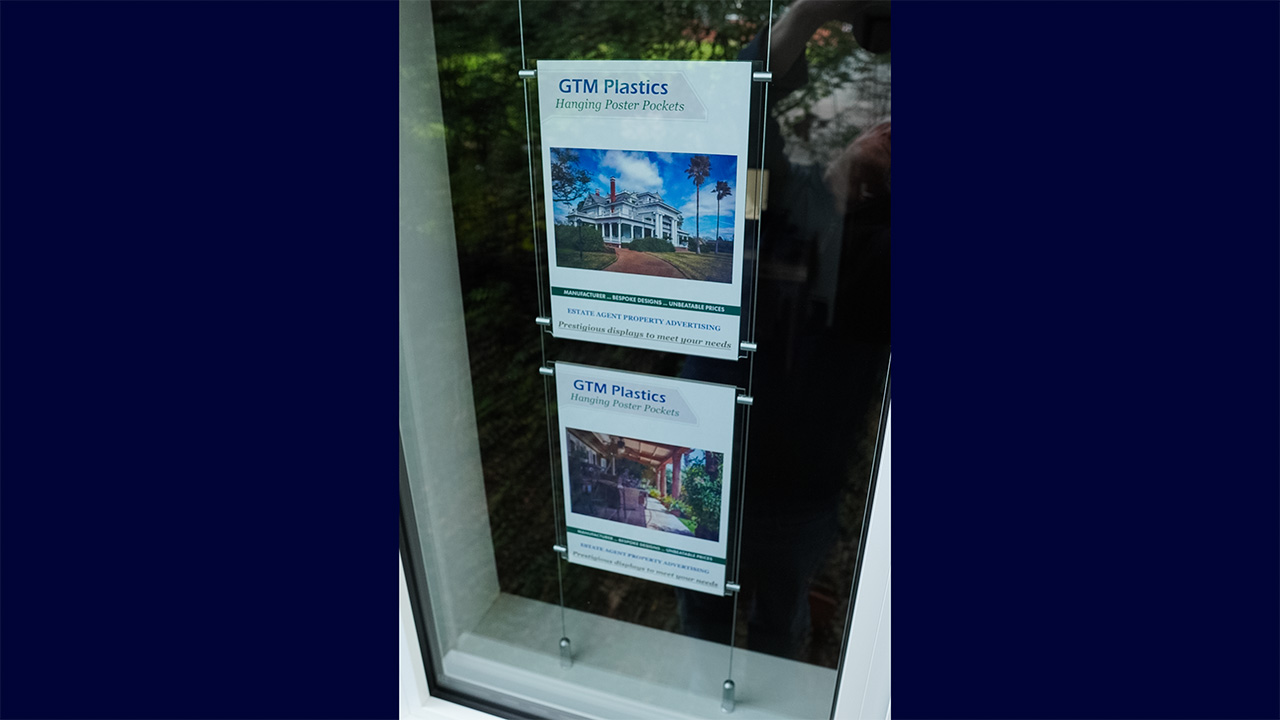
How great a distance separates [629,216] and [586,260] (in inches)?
4.9

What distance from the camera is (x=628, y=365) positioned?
149cm

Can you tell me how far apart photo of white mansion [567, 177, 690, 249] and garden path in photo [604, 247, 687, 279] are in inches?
1.0

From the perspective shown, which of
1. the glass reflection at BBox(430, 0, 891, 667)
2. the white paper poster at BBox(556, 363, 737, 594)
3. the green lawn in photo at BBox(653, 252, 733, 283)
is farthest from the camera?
the white paper poster at BBox(556, 363, 737, 594)

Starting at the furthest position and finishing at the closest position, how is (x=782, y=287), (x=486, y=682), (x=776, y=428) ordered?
1. (x=486, y=682)
2. (x=776, y=428)
3. (x=782, y=287)

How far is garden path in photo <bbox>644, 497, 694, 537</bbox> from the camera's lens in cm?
158

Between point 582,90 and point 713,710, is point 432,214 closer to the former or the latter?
point 582,90

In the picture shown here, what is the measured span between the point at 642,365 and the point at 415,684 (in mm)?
839

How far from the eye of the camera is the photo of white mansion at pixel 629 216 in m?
1.36

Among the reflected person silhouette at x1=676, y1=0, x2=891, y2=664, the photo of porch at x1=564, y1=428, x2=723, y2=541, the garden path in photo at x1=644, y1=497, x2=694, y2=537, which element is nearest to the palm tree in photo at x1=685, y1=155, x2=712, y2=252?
the reflected person silhouette at x1=676, y1=0, x2=891, y2=664

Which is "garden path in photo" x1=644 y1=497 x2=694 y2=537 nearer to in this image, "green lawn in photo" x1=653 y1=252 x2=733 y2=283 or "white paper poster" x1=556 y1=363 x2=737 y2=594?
"white paper poster" x1=556 y1=363 x2=737 y2=594

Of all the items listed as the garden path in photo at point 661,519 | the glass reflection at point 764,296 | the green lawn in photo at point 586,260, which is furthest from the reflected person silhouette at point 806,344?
the green lawn in photo at point 586,260

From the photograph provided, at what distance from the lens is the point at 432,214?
1533mm

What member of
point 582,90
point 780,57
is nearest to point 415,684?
point 582,90

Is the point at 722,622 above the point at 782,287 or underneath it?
underneath
